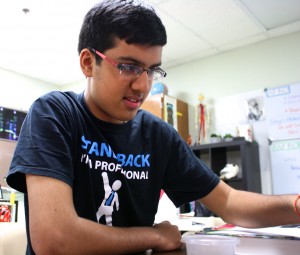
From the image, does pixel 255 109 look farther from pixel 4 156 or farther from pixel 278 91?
pixel 4 156

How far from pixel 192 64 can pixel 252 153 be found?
131 cm

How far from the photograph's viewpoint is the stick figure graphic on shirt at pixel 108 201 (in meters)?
0.92

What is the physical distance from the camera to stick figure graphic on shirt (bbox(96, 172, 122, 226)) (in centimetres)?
92

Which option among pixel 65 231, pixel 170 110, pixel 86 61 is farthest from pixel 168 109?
pixel 65 231

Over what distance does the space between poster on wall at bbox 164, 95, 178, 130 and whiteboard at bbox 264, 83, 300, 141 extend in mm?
950

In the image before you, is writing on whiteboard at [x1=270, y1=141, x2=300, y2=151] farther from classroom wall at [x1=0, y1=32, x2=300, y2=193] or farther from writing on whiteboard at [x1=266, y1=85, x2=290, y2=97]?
writing on whiteboard at [x1=266, y1=85, x2=290, y2=97]

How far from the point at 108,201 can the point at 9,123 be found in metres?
3.36

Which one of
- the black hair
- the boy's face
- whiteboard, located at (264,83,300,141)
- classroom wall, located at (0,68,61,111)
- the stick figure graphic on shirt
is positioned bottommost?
the stick figure graphic on shirt

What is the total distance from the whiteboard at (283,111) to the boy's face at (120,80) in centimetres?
250

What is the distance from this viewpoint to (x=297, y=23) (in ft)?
9.94

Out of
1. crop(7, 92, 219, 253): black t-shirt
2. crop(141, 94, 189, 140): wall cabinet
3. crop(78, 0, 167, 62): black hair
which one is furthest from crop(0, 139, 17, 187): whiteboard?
crop(141, 94, 189, 140): wall cabinet

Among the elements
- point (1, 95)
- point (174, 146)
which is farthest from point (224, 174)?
point (1, 95)

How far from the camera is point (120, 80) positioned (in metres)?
0.92

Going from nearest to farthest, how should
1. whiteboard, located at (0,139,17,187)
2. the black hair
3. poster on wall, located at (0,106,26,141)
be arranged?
the black hair, whiteboard, located at (0,139,17,187), poster on wall, located at (0,106,26,141)
